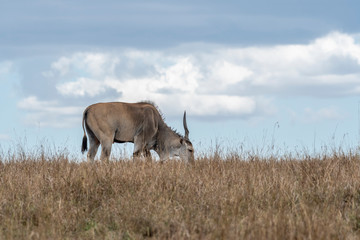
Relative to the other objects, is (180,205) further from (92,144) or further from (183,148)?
(183,148)

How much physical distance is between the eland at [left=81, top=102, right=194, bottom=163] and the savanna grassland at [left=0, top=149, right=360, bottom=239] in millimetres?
4257

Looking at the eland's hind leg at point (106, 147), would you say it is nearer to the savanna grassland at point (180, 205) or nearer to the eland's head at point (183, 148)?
the eland's head at point (183, 148)

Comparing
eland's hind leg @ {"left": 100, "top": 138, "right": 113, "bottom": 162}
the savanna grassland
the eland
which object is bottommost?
the savanna grassland

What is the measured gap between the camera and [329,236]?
17.0ft

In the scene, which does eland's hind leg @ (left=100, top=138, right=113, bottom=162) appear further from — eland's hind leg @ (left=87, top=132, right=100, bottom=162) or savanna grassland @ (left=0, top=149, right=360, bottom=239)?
savanna grassland @ (left=0, top=149, right=360, bottom=239)

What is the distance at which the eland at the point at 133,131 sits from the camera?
14.0m

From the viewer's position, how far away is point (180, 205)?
655 centimetres

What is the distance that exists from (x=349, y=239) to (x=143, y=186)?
3129 mm

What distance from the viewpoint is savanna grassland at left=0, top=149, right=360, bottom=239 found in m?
5.55

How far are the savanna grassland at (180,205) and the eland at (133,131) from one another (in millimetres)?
4257

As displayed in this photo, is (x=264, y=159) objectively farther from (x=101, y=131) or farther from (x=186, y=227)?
(x=186, y=227)

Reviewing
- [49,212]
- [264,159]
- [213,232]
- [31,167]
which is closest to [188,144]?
Result: [264,159]

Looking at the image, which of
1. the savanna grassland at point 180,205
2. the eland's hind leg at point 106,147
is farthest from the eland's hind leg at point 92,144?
the savanna grassland at point 180,205

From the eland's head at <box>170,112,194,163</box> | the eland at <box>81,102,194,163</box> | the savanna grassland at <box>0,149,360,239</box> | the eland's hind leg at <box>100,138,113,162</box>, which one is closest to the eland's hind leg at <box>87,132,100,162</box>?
the eland at <box>81,102,194,163</box>
